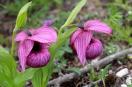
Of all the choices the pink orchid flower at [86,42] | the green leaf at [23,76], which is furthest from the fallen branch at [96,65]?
the pink orchid flower at [86,42]

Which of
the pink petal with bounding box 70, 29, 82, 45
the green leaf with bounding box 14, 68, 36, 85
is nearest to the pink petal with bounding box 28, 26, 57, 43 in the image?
the pink petal with bounding box 70, 29, 82, 45

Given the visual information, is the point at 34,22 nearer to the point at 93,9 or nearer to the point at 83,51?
the point at 93,9

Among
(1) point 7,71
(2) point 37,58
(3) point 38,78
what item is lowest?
(3) point 38,78

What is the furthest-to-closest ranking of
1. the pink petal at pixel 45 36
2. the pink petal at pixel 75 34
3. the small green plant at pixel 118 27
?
the small green plant at pixel 118 27, the pink petal at pixel 75 34, the pink petal at pixel 45 36

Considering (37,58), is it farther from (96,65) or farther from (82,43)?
(96,65)

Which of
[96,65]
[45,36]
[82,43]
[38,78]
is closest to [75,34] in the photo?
[82,43]

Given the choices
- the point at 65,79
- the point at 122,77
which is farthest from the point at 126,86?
the point at 65,79

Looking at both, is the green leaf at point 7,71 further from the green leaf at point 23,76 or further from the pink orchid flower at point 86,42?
the pink orchid flower at point 86,42
